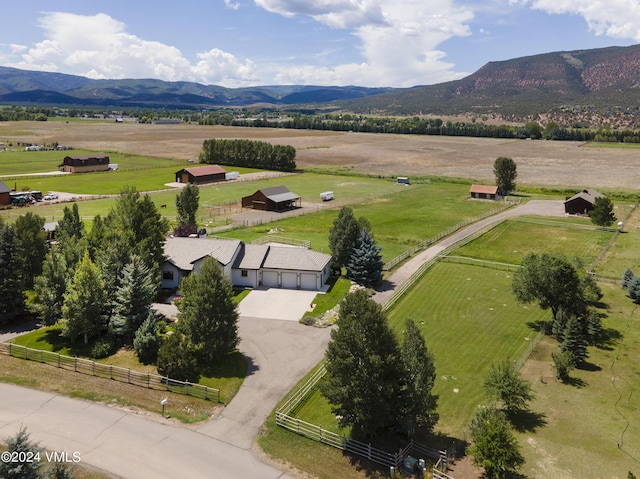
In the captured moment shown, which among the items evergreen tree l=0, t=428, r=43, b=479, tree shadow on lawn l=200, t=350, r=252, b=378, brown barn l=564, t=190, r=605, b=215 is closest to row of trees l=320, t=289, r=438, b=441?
tree shadow on lawn l=200, t=350, r=252, b=378

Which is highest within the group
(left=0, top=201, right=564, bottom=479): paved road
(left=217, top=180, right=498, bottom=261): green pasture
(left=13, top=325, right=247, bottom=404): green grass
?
(left=217, top=180, right=498, bottom=261): green pasture

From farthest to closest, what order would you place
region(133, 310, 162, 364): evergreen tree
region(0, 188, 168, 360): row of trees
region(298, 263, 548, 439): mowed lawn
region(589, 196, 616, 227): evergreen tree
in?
region(589, 196, 616, 227): evergreen tree
region(0, 188, 168, 360): row of trees
region(133, 310, 162, 364): evergreen tree
region(298, 263, 548, 439): mowed lawn

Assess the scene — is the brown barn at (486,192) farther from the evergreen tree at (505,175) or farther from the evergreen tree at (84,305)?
the evergreen tree at (84,305)

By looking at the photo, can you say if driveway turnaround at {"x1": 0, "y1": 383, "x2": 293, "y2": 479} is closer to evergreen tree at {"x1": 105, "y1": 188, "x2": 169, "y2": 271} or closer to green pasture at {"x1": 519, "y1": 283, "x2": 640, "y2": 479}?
green pasture at {"x1": 519, "y1": 283, "x2": 640, "y2": 479}

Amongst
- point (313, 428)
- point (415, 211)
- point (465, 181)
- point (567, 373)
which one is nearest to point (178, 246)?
point (313, 428)

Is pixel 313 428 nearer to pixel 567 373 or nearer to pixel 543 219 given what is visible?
pixel 567 373

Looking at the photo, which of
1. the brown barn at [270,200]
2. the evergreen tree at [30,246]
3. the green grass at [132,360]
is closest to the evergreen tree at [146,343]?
the green grass at [132,360]

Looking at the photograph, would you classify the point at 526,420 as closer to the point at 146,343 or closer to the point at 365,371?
the point at 365,371

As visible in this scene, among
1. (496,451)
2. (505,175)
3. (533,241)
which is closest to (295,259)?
(496,451)
